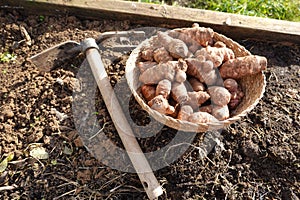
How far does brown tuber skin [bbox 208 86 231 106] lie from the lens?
1.97m

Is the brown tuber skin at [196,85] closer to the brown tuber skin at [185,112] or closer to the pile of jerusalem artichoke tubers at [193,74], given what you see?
the pile of jerusalem artichoke tubers at [193,74]

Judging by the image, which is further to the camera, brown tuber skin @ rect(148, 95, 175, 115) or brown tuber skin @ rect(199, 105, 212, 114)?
brown tuber skin @ rect(199, 105, 212, 114)

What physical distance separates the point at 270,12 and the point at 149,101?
1.58m

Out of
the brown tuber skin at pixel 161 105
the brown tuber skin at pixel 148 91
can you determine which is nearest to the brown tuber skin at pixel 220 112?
the brown tuber skin at pixel 161 105

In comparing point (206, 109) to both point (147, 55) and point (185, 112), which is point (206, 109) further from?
point (147, 55)

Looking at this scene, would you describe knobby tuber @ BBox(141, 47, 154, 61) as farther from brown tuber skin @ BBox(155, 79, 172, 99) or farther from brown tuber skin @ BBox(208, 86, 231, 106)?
brown tuber skin @ BBox(208, 86, 231, 106)

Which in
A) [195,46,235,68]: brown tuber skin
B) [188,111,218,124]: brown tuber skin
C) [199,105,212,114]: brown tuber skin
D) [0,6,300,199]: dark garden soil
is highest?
[195,46,235,68]: brown tuber skin

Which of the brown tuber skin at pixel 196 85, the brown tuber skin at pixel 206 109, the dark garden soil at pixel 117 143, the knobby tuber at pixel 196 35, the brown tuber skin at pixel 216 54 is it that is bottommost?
the dark garden soil at pixel 117 143

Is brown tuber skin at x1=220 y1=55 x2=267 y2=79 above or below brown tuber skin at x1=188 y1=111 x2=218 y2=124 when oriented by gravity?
above

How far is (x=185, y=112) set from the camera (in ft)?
6.24

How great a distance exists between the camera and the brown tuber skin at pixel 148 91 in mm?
2021

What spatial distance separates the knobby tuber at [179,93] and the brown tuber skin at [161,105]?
80 millimetres

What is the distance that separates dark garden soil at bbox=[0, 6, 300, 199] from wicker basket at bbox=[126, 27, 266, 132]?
16 cm

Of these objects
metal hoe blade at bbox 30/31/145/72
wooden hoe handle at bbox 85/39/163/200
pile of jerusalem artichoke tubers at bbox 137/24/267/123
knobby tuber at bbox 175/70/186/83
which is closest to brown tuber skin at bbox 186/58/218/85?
pile of jerusalem artichoke tubers at bbox 137/24/267/123
